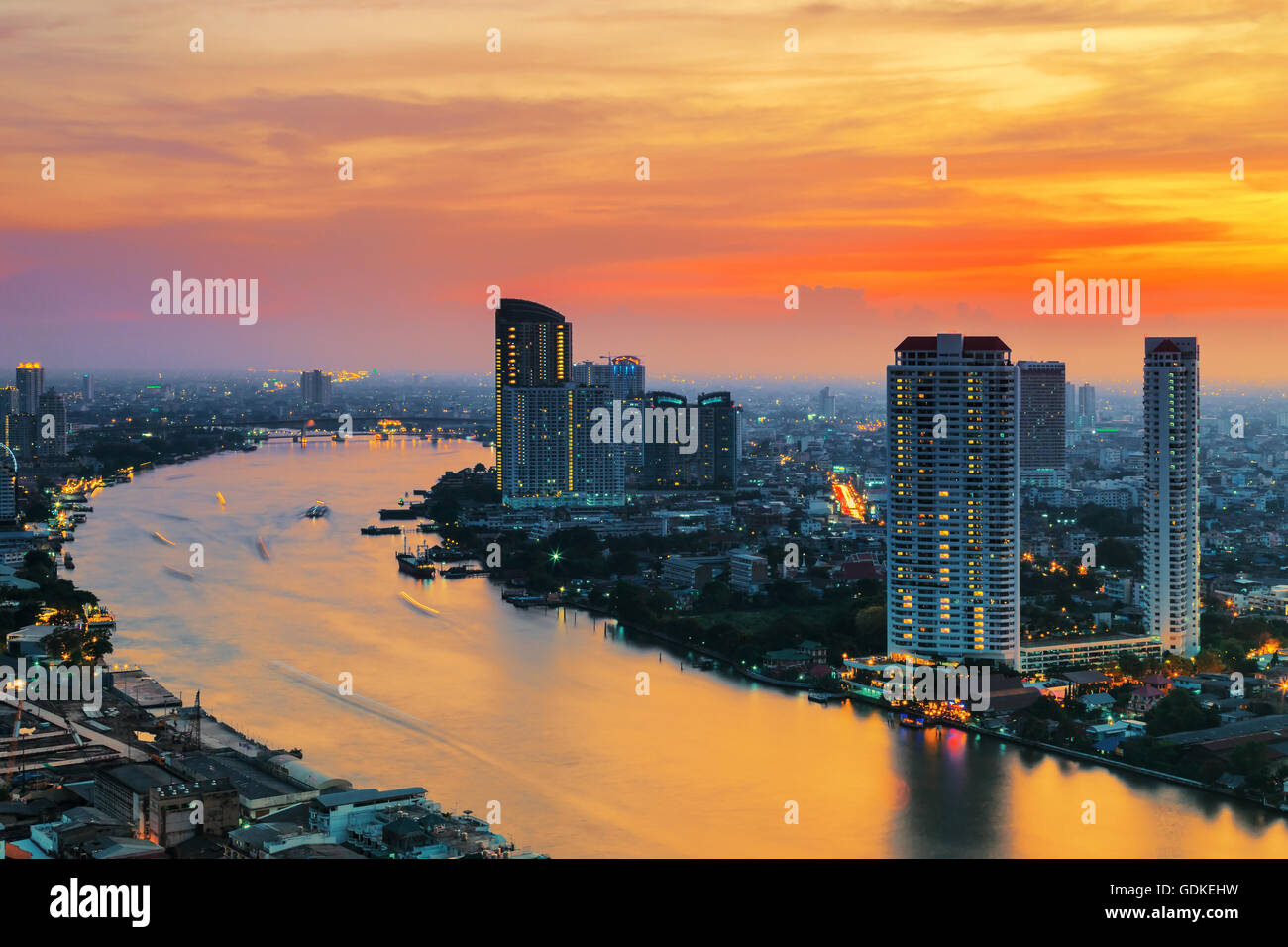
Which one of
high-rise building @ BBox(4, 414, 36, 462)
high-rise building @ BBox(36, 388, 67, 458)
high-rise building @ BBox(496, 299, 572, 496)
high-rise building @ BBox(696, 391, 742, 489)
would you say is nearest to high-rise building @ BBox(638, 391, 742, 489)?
high-rise building @ BBox(696, 391, 742, 489)

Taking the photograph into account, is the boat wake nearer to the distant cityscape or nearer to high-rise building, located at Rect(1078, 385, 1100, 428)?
the distant cityscape

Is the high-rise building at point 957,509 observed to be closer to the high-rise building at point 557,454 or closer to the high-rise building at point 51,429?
the high-rise building at point 557,454

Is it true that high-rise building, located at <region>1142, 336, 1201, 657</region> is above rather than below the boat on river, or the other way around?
above

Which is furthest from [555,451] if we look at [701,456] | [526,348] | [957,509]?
[957,509]
